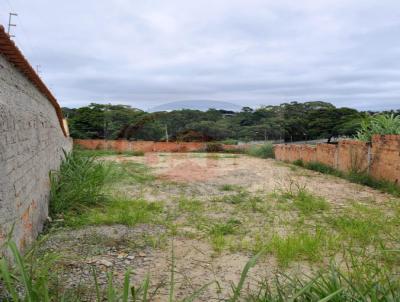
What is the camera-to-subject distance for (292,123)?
32.1 metres

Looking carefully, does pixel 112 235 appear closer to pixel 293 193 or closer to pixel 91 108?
pixel 293 193

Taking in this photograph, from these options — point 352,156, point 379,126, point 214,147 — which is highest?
point 379,126

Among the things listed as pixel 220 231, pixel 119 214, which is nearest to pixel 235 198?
pixel 220 231

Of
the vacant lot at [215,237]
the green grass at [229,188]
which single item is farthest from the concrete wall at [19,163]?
the green grass at [229,188]

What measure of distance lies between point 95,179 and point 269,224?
3.16 metres

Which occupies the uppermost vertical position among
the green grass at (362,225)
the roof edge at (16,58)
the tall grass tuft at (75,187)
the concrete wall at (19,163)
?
the roof edge at (16,58)

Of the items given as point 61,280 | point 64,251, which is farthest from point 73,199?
point 61,280

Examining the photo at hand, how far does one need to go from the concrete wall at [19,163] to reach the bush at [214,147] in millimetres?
19261

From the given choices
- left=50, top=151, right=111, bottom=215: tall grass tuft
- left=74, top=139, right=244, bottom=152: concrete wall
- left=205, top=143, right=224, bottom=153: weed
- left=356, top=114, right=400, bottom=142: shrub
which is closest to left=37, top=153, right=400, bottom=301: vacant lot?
left=50, top=151, right=111, bottom=215: tall grass tuft

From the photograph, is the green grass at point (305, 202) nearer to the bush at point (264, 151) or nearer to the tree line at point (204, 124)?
the bush at point (264, 151)

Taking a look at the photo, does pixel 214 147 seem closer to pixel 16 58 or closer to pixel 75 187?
pixel 75 187

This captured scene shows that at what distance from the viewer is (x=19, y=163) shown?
128 inches

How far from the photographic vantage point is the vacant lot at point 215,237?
3062 mm

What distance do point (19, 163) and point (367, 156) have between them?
7902mm
